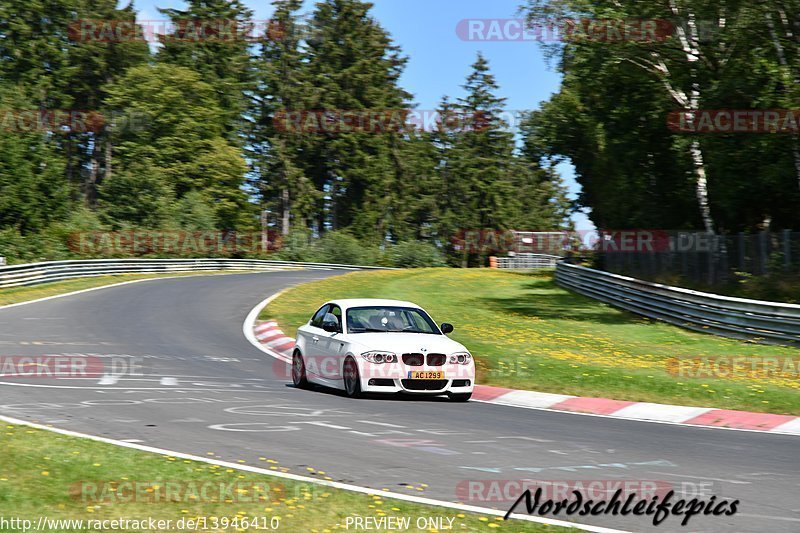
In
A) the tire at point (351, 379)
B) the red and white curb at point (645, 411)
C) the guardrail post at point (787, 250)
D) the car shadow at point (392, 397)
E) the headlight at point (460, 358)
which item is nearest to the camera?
the red and white curb at point (645, 411)

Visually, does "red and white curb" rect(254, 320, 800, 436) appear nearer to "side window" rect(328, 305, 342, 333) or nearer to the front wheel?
the front wheel

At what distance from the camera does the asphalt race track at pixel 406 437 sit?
8.32 m

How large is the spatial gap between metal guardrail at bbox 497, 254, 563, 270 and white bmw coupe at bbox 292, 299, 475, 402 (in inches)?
2782

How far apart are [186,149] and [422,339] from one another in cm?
6572

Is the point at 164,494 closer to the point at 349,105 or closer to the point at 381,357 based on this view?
the point at 381,357

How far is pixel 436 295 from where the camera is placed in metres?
38.8

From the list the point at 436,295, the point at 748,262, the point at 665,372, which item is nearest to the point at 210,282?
the point at 436,295

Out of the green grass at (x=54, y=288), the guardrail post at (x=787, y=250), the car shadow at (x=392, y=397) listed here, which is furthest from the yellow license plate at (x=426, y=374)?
the green grass at (x=54, y=288)

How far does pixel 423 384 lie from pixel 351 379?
3.41 ft

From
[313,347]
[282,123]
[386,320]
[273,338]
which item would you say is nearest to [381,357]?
[386,320]

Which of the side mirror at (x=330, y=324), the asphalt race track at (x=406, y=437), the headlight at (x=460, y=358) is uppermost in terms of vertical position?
the side mirror at (x=330, y=324)

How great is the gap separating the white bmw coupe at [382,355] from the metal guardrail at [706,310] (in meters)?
11.4

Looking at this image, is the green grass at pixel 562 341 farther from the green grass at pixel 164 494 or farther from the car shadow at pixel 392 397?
the green grass at pixel 164 494

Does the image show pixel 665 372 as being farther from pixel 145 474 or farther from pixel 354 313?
pixel 145 474
